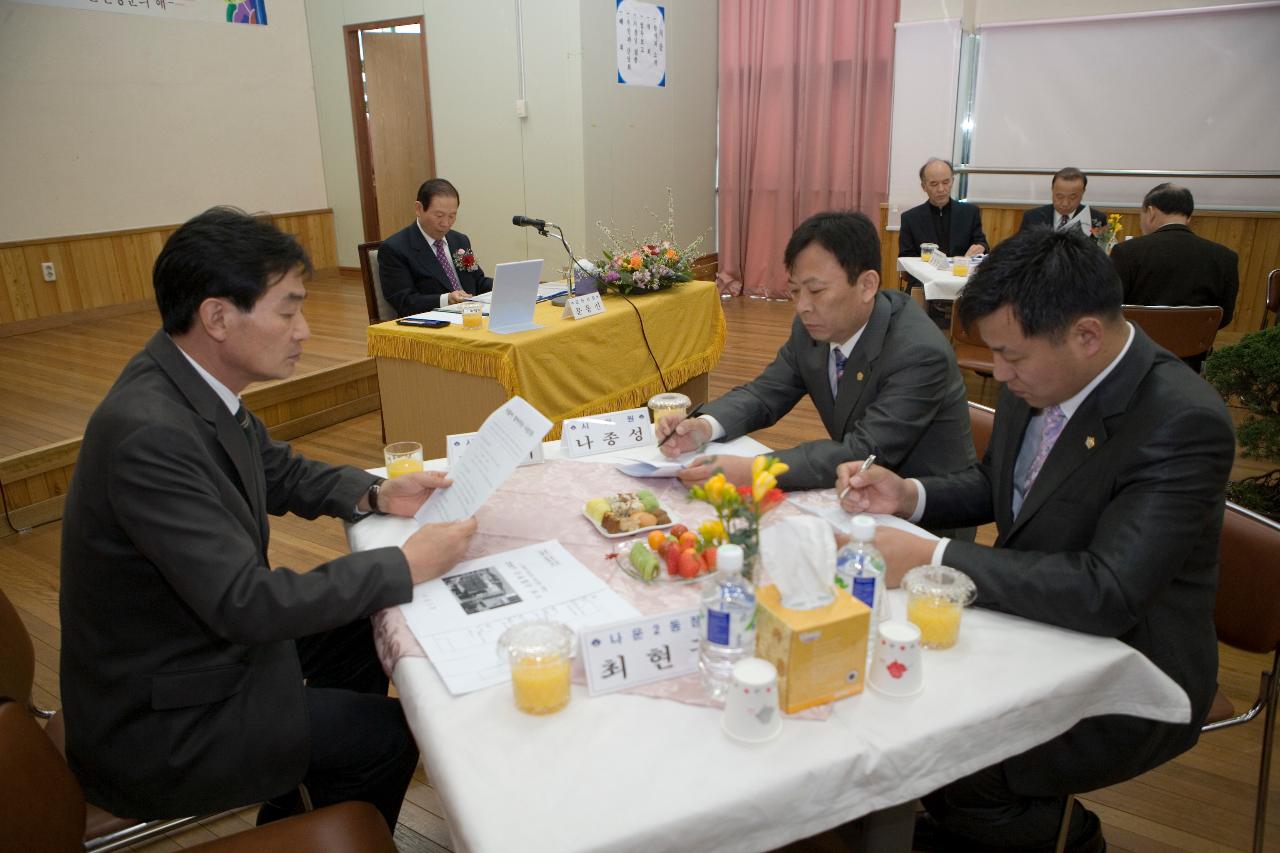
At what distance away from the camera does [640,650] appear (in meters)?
1.13

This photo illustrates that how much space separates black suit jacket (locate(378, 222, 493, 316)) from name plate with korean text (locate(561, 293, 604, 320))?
2.98ft

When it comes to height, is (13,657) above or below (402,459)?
below

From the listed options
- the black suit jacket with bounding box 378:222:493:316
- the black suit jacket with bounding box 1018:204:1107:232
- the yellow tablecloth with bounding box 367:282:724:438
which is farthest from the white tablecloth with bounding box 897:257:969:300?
the black suit jacket with bounding box 378:222:493:316

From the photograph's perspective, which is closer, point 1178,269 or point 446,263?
point 1178,269

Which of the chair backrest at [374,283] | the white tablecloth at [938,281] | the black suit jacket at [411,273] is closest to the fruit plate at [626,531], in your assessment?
the black suit jacket at [411,273]

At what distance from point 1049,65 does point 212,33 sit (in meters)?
6.21

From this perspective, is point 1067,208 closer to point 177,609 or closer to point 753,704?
point 753,704

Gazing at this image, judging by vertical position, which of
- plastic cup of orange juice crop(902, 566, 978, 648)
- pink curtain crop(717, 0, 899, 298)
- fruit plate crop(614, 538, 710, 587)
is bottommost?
fruit plate crop(614, 538, 710, 587)

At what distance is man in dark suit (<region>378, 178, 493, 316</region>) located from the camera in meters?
4.23

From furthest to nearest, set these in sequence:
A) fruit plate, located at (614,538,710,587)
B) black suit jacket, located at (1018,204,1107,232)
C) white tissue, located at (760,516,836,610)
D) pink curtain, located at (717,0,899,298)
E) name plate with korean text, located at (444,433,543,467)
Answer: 1. pink curtain, located at (717,0,899,298)
2. black suit jacket, located at (1018,204,1107,232)
3. name plate with korean text, located at (444,433,543,467)
4. fruit plate, located at (614,538,710,587)
5. white tissue, located at (760,516,836,610)

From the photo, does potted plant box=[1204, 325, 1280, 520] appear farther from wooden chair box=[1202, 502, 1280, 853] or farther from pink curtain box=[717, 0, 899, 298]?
pink curtain box=[717, 0, 899, 298]

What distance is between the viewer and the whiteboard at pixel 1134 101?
5660mm

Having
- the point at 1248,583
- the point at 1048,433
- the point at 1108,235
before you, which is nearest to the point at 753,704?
the point at 1048,433

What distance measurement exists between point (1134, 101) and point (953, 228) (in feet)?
5.81
